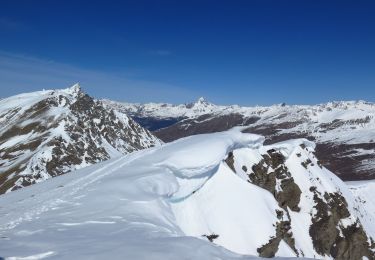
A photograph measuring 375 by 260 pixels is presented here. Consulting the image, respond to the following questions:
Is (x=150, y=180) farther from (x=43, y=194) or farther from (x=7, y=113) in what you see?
(x=7, y=113)

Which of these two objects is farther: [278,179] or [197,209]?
[278,179]

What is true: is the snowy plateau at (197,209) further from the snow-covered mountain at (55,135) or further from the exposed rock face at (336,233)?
the snow-covered mountain at (55,135)

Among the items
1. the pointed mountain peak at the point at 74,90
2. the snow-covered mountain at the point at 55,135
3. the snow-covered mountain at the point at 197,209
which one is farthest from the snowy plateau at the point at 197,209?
the pointed mountain peak at the point at 74,90

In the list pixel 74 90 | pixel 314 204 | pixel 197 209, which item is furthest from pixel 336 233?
pixel 74 90

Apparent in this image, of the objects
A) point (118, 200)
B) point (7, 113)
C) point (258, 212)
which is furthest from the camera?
point (7, 113)

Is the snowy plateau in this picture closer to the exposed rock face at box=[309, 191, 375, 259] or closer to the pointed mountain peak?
the exposed rock face at box=[309, 191, 375, 259]

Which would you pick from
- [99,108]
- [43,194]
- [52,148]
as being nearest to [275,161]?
[43,194]

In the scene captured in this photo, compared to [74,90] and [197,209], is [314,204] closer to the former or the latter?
[197,209]
